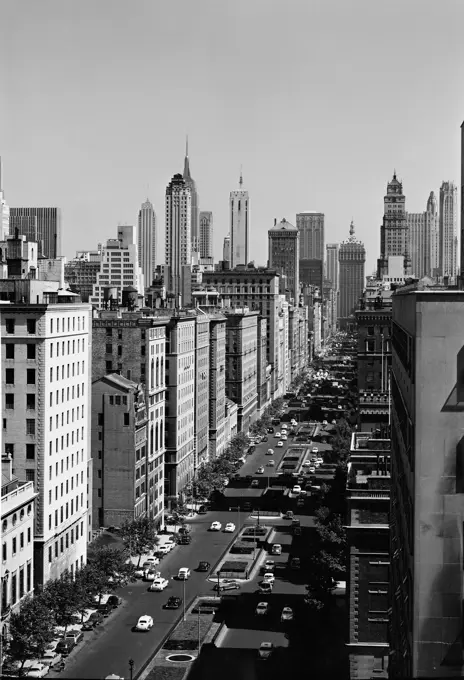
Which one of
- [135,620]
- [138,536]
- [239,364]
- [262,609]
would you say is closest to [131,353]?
[138,536]

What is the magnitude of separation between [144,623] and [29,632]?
9909 millimetres

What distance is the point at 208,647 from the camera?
58688mm

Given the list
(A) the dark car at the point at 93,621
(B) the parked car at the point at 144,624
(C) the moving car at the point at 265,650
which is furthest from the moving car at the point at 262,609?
(A) the dark car at the point at 93,621

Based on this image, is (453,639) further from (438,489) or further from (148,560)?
(148,560)

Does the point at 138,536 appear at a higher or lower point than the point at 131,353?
lower

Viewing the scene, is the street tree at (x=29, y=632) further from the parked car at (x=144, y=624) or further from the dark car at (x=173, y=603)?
the dark car at (x=173, y=603)

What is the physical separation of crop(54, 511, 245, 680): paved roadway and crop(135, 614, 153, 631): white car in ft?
1.18

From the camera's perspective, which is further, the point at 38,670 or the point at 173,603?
the point at 173,603

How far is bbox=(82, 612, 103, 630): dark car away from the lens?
61584mm

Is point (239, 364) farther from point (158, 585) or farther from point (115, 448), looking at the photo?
point (158, 585)

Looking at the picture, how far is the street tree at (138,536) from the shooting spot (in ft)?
253

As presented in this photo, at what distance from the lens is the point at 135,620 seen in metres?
63.8

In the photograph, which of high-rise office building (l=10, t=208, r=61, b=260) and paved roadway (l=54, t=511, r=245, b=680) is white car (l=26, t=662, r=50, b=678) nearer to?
paved roadway (l=54, t=511, r=245, b=680)

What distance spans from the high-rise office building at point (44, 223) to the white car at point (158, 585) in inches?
4386
